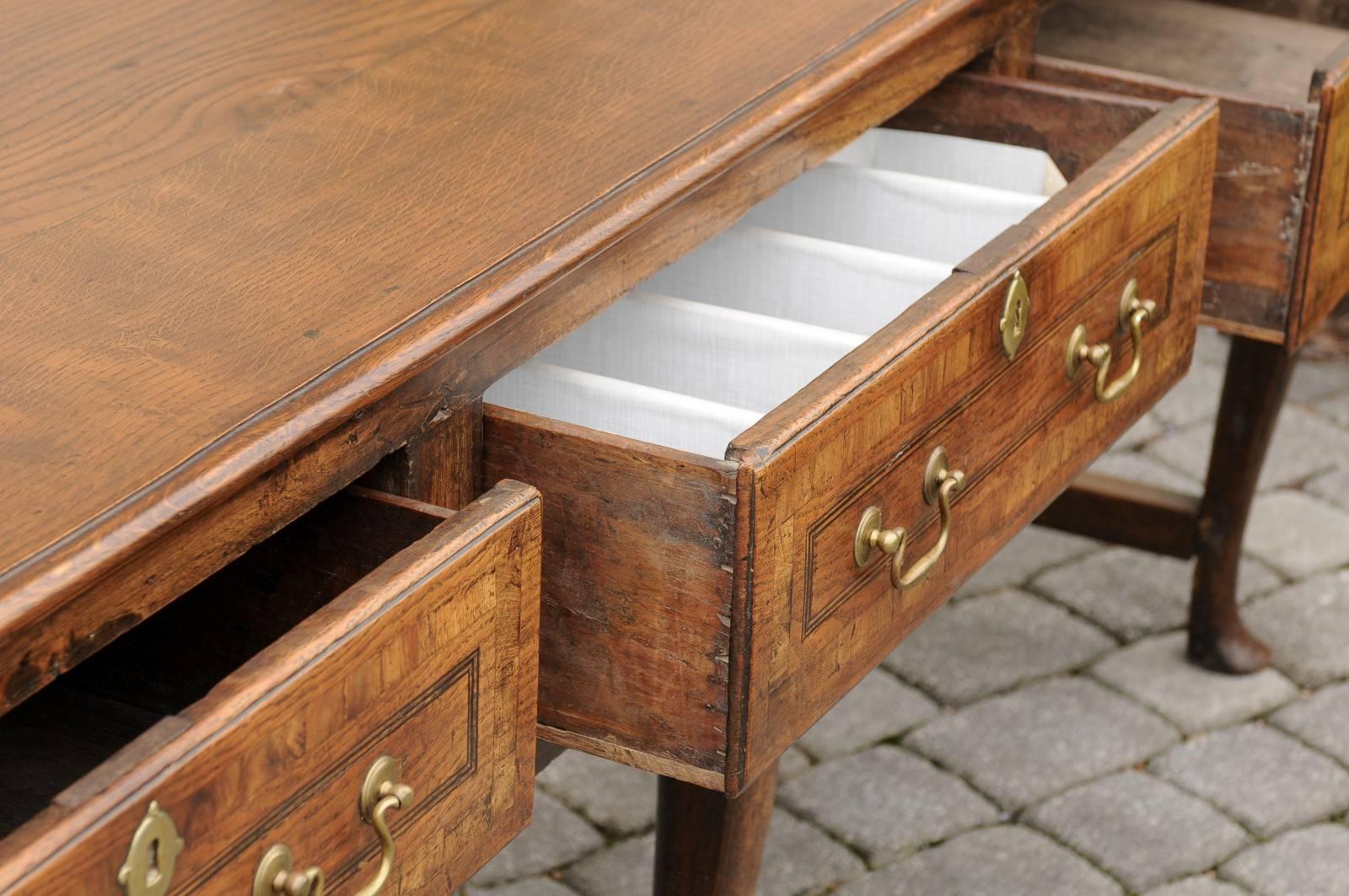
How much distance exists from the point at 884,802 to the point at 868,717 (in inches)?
8.1

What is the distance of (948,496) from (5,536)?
0.78m

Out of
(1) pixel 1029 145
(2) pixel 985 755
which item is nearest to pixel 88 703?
(1) pixel 1029 145

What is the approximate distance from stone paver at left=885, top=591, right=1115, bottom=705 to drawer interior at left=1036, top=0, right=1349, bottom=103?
871mm

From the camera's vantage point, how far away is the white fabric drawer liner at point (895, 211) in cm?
189

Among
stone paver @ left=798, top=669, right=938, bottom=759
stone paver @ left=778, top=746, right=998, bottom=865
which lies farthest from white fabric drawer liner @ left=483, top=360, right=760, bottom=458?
stone paver @ left=798, top=669, right=938, bottom=759

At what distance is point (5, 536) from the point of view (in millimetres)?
1005

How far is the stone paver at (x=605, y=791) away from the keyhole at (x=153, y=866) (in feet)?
5.10

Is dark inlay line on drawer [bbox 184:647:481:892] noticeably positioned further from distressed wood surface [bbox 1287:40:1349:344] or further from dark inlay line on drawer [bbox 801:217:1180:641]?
distressed wood surface [bbox 1287:40:1349:344]

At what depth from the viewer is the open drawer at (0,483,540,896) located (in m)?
0.95

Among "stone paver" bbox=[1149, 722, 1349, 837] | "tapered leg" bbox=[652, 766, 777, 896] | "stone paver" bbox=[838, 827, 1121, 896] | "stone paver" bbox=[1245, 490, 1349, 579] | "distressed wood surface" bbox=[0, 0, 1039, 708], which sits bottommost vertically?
"stone paver" bbox=[838, 827, 1121, 896]

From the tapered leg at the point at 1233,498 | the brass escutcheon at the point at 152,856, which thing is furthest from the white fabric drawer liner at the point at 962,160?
the brass escutcheon at the point at 152,856

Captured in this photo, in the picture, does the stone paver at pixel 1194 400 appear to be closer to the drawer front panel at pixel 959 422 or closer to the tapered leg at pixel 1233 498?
the tapered leg at pixel 1233 498

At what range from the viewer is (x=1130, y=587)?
3.01 meters

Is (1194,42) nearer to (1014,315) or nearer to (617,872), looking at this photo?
(1014,315)
